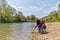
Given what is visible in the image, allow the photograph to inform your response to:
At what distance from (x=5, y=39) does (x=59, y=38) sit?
1.28 m

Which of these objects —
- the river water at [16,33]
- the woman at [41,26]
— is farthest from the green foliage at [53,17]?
the woman at [41,26]

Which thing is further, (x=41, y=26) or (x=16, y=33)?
(x=16, y=33)

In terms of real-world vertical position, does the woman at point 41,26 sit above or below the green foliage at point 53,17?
below

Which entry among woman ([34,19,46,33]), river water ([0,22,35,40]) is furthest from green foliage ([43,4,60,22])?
woman ([34,19,46,33])

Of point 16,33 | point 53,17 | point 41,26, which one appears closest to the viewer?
point 41,26

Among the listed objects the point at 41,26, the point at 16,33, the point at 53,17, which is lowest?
the point at 16,33

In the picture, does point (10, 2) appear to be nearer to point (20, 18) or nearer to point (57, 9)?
point (20, 18)

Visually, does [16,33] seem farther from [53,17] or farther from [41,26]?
[53,17]

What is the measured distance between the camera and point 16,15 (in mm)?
7242

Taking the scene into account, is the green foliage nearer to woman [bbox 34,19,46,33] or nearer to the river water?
the river water

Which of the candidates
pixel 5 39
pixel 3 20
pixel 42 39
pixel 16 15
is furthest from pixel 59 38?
pixel 3 20

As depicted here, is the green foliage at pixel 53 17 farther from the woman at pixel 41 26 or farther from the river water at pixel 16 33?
the woman at pixel 41 26

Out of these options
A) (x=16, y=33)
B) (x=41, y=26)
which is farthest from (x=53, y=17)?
(x=41, y=26)

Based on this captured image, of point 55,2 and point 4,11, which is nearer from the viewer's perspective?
point 55,2
